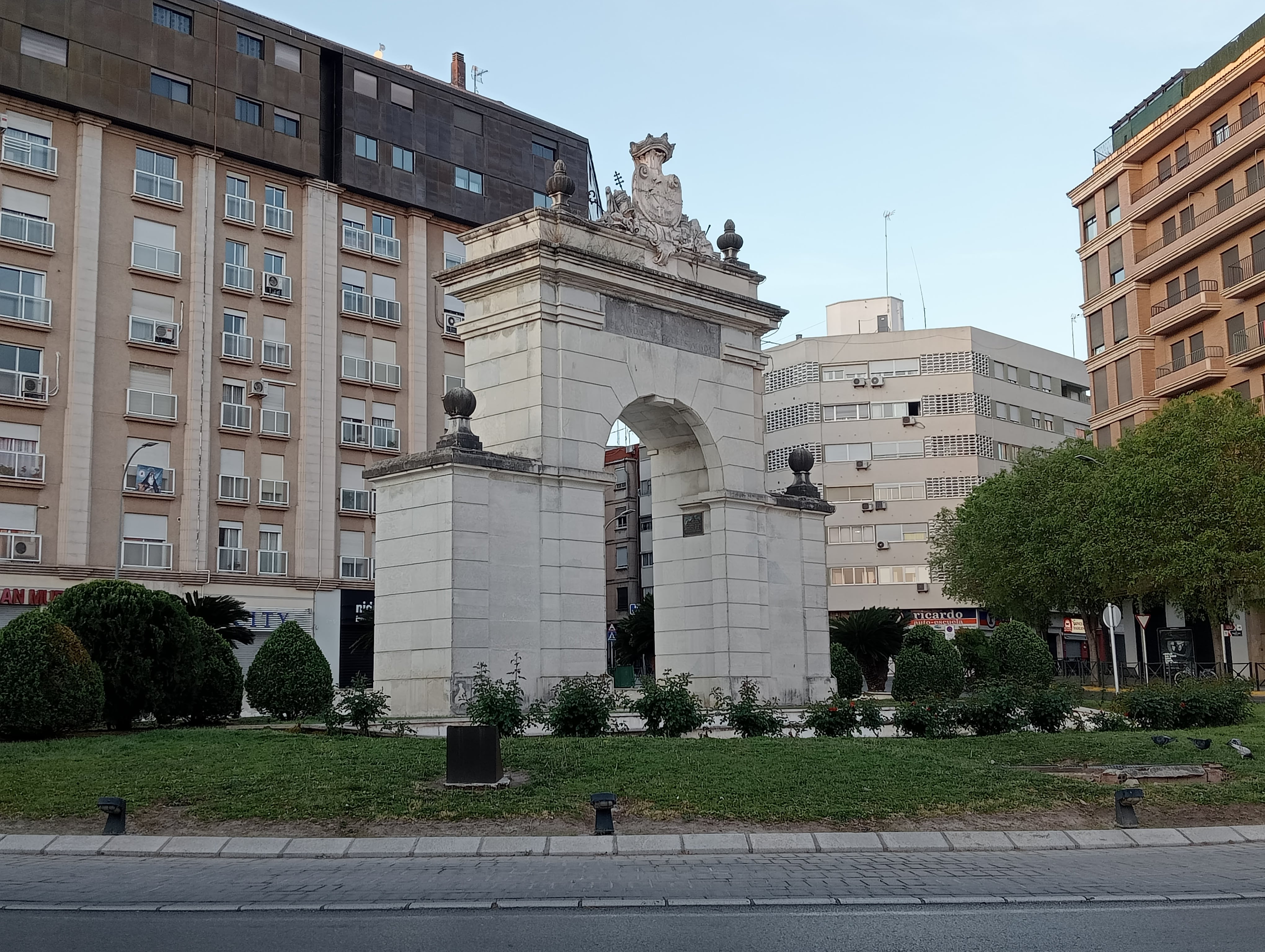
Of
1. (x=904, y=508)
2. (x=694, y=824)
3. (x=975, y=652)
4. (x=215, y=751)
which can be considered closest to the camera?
(x=694, y=824)

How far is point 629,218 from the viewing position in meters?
25.0

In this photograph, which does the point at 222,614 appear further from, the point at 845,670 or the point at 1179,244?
the point at 1179,244

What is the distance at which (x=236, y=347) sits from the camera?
47531 mm

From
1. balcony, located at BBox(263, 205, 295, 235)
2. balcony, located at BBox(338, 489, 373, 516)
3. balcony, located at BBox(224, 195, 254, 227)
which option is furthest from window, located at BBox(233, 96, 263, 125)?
balcony, located at BBox(338, 489, 373, 516)

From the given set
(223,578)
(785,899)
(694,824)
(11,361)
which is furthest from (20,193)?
(785,899)

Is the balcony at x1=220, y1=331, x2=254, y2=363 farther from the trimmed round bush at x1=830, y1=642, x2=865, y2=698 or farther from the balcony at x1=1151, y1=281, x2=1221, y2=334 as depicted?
the balcony at x1=1151, y1=281, x2=1221, y2=334

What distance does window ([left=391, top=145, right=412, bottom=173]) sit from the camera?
52938 millimetres

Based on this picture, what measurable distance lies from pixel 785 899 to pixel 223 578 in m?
39.8

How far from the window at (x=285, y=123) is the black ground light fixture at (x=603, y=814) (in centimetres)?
4246

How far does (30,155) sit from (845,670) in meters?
32.1

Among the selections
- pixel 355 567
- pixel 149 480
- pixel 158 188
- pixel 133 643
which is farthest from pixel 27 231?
pixel 133 643

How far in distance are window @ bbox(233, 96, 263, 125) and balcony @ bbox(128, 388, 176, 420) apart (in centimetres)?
1105

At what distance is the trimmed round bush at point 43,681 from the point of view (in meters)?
17.6

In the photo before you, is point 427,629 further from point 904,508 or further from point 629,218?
point 904,508
